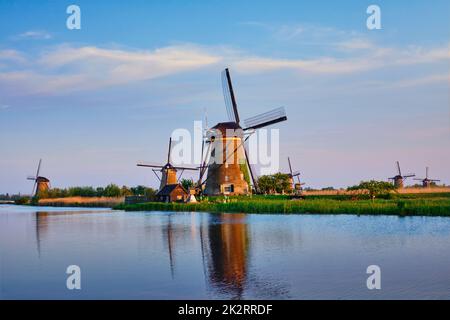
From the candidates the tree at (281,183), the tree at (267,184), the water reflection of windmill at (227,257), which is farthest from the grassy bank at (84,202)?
the water reflection of windmill at (227,257)

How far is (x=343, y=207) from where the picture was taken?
30.7 metres

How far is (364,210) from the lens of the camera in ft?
96.6

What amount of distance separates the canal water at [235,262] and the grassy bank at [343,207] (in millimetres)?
5208

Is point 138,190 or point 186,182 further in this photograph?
point 138,190

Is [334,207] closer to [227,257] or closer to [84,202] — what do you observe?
[227,257]

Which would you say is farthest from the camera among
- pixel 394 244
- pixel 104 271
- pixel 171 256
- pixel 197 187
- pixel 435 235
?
pixel 197 187

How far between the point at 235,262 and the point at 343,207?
18.0 meters

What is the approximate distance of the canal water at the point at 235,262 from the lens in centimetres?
1072

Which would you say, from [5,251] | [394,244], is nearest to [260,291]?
[394,244]

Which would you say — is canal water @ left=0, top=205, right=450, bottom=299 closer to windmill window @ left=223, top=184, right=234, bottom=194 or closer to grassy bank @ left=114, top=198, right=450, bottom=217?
grassy bank @ left=114, top=198, right=450, bottom=217

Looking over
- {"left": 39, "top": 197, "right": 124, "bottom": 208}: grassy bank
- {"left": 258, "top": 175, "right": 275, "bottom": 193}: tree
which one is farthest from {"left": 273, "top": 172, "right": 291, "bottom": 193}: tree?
{"left": 39, "top": 197, "right": 124, "bottom": 208}: grassy bank

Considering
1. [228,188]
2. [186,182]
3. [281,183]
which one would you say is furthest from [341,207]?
[186,182]

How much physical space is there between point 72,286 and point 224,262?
424 cm

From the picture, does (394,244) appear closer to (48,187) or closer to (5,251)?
(5,251)
